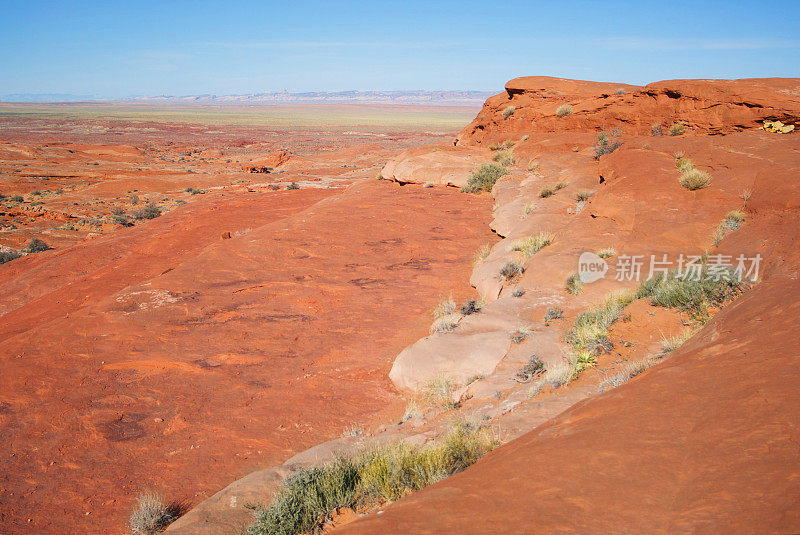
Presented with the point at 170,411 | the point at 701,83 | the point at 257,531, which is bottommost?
the point at 170,411

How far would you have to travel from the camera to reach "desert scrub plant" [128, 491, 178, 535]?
174 inches

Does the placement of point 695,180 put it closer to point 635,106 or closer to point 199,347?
point 635,106

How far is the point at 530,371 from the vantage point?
20.7ft

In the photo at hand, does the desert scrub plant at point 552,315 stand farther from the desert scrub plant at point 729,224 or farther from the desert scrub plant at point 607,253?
the desert scrub plant at point 729,224

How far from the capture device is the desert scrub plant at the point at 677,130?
1725 cm

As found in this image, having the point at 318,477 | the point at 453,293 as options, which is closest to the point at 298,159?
the point at 453,293

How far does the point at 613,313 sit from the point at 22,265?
17.3 metres

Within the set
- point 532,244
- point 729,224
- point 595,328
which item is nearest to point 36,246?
point 532,244

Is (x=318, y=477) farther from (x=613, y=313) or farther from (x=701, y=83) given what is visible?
(x=701, y=83)

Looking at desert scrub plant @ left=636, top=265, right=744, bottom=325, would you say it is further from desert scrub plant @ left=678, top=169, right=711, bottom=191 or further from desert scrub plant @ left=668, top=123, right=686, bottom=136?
desert scrub plant @ left=668, top=123, right=686, bottom=136

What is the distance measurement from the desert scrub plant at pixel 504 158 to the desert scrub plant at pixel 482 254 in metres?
9.10

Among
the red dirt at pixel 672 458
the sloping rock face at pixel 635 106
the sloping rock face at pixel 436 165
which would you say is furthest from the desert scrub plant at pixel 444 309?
the sloping rock face at pixel 635 106

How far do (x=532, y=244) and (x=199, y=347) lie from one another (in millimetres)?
7302

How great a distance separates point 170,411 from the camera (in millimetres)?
6641
